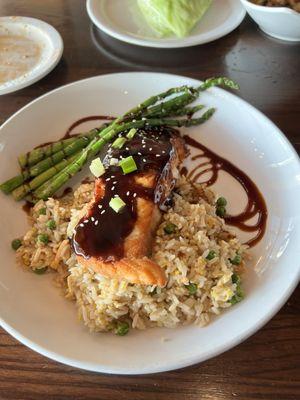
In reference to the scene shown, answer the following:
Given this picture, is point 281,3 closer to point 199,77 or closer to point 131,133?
point 199,77

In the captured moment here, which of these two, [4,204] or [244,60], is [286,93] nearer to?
[244,60]

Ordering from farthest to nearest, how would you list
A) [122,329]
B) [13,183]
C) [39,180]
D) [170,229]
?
[39,180] → [13,183] → [170,229] → [122,329]

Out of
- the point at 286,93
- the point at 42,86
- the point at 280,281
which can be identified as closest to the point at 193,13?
the point at 286,93

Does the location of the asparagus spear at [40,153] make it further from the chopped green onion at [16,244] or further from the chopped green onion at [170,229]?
the chopped green onion at [170,229]

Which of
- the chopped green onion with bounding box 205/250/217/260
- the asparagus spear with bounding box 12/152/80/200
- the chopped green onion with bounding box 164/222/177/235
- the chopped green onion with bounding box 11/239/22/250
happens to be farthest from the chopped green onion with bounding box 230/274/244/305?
the asparagus spear with bounding box 12/152/80/200

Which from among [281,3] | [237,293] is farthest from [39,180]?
[281,3]

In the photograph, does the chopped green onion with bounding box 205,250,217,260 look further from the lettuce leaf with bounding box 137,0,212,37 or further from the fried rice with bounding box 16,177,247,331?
the lettuce leaf with bounding box 137,0,212,37
